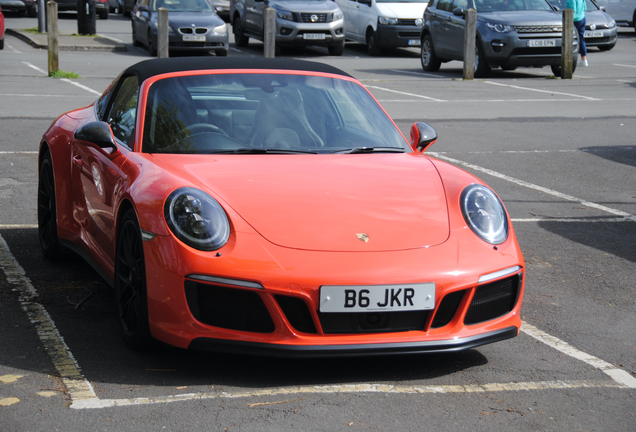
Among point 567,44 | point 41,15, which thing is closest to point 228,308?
point 567,44

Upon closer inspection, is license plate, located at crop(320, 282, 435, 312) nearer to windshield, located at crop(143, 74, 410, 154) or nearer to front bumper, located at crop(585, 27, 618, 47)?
windshield, located at crop(143, 74, 410, 154)

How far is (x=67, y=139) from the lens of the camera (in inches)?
214

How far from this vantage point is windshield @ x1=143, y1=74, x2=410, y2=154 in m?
4.58

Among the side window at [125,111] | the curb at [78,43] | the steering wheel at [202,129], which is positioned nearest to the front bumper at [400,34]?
the curb at [78,43]

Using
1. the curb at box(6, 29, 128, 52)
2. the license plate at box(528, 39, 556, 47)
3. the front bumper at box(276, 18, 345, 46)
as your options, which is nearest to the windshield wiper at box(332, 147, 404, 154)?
the license plate at box(528, 39, 556, 47)

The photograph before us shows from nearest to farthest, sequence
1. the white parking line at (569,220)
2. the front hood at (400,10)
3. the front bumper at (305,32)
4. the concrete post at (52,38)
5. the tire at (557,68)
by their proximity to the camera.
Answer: the white parking line at (569,220)
the concrete post at (52,38)
the tire at (557,68)
the front bumper at (305,32)
the front hood at (400,10)

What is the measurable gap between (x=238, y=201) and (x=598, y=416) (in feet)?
5.55

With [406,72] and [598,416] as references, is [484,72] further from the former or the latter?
[598,416]

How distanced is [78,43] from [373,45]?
794cm

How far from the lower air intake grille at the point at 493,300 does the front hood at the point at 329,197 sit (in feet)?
0.95

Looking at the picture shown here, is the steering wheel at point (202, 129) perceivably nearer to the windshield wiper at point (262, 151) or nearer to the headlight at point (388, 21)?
the windshield wiper at point (262, 151)

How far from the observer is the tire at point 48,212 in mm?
5512

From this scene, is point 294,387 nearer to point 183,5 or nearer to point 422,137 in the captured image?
point 422,137

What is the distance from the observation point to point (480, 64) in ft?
62.2
